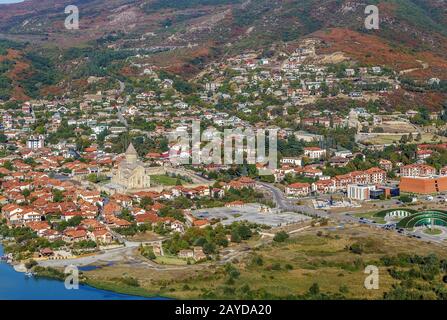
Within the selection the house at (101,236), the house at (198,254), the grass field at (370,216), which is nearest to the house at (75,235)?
the house at (101,236)

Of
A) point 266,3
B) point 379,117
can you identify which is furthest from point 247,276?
point 266,3

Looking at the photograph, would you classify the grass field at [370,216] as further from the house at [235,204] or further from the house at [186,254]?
the house at [186,254]

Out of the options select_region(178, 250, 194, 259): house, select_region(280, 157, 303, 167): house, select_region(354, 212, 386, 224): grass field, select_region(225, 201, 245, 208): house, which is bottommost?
select_region(178, 250, 194, 259): house

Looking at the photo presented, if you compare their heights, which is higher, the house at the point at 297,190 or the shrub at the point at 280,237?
the house at the point at 297,190

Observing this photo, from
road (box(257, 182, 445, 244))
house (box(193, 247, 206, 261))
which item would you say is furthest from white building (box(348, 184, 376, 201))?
house (box(193, 247, 206, 261))

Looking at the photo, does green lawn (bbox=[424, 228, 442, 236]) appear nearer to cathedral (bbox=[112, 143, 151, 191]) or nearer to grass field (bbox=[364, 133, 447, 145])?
cathedral (bbox=[112, 143, 151, 191])

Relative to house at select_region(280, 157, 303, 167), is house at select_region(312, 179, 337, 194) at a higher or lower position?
lower
